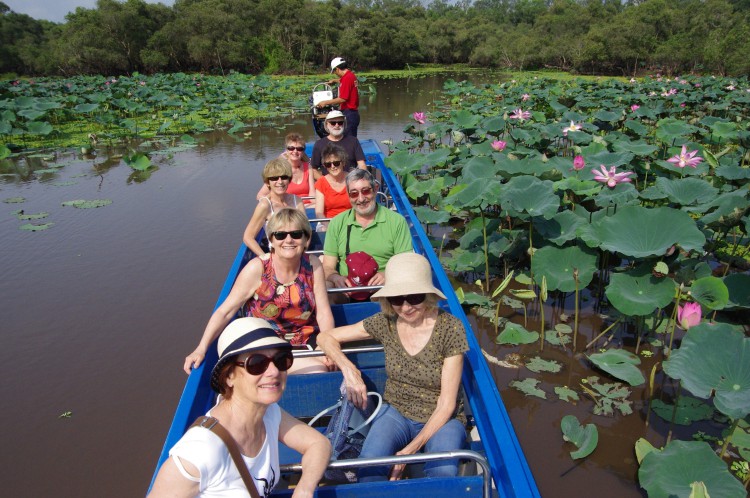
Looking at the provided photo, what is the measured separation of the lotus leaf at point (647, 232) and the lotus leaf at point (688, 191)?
78 centimetres

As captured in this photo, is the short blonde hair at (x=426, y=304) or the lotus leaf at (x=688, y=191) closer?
the short blonde hair at (x=426, y=304)

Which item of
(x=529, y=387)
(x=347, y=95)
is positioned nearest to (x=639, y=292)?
(x=529, y=387)

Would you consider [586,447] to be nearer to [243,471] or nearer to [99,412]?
[243,471]

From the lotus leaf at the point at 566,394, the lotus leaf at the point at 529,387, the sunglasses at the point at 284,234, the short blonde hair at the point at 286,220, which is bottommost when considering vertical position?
the lotus leaf at the point at 566,394

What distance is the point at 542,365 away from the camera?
10.9ft

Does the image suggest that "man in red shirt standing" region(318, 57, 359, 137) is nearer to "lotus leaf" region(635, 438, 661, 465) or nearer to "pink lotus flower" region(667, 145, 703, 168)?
"pink lotus flower" region(667, 145, 703, 168)

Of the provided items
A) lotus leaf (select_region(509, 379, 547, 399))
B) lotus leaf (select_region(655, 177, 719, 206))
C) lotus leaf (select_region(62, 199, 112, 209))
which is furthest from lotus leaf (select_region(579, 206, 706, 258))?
lotus leaf (select_region(62, 199, 112, 209))

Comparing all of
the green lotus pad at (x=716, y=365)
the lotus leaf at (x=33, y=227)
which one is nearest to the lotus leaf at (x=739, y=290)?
the green lotus pad at (x=716, y=365)

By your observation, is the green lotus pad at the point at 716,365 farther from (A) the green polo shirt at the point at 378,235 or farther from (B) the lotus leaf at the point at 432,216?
(B) the lotus leaf at the point at 432,216

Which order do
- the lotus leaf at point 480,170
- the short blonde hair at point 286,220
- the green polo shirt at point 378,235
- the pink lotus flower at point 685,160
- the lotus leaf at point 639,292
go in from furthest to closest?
1. the lotus leaf at point 480,170
2. the pink lotus flower at point 685,160
3. the green polo shirt at point 378,235
4. the lotus leaf at point 639,292
5. the short blonde hair at point 286,220

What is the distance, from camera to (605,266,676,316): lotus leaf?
9.78ft

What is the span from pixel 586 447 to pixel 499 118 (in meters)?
6.17

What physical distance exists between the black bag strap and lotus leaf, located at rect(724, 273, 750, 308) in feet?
10.6

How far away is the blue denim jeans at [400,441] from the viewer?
1.93 meters
